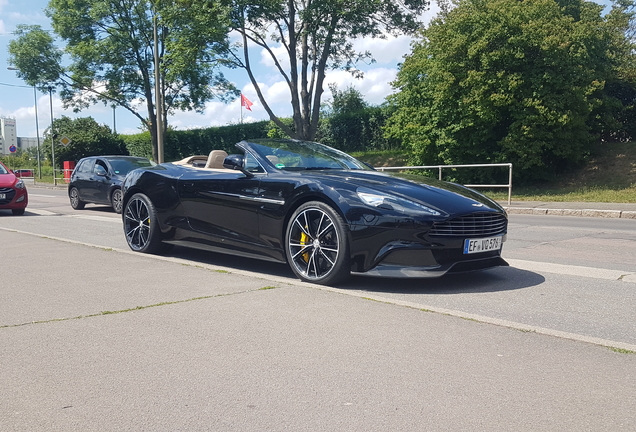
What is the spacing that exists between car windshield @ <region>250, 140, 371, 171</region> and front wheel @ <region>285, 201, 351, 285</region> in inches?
31.0

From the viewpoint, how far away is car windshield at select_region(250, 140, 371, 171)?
640 centimetres

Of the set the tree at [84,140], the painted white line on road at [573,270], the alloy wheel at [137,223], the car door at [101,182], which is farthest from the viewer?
the tree at [84,140]

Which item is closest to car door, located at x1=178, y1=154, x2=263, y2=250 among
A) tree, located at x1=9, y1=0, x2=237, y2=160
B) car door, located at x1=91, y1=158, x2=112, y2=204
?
car door, located at x1=91, y1=158, x2=112, y2=204

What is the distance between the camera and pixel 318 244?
5609 mm

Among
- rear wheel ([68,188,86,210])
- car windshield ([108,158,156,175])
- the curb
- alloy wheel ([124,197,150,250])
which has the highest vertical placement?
car windshield ([108,158,156,175])

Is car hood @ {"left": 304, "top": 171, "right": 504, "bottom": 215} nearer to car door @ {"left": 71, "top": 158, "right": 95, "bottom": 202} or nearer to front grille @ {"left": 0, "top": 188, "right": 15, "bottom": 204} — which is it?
front grille @ {"left": 0, "top": 188, "right": 15, "bottom": 204}

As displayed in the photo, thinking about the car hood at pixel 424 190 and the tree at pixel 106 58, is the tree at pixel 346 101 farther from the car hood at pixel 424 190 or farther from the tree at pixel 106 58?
the car hood at pixel 424 190

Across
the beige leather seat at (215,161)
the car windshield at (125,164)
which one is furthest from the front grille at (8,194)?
the beige leather seat at (215,161)

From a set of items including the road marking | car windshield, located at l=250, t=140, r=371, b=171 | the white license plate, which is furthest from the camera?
car windshield, located at l=250, t=140, r=371, b=171

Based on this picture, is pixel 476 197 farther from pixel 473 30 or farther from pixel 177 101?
pixel 177 101

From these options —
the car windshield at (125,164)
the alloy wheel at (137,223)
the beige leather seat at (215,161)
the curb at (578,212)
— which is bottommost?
the curb at (578,212)

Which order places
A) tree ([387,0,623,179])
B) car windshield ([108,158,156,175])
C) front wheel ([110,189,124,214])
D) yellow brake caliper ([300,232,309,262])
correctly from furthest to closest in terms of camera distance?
tree ([387,0,623,179])
car windshield ([108,158,156,175])
front wheel ([110,189,124,214])
yellow brake caliper ([300,232,309,262])

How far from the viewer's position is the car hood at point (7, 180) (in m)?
14.0

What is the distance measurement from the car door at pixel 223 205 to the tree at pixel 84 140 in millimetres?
42194
